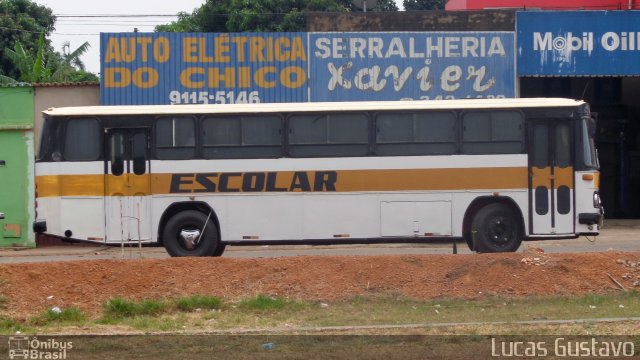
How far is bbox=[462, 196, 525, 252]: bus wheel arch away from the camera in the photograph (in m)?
19.0

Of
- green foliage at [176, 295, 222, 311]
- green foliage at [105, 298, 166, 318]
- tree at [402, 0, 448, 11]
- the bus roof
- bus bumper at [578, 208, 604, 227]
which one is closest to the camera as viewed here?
green foliage at [105, 298, 166, 318]

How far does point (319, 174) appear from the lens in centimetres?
1902

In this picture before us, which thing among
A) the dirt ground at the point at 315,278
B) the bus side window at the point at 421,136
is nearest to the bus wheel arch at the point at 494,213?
the bus side window at the point at 421,136

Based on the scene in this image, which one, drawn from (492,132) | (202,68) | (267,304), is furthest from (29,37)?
(267,304)

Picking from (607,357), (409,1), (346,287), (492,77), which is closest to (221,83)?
(492,77)

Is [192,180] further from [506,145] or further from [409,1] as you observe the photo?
[409,1]

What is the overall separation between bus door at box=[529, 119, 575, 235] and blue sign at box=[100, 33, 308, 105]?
1058cm

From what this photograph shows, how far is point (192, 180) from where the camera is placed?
62.4ft

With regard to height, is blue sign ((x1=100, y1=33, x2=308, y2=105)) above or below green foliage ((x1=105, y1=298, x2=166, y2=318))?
above

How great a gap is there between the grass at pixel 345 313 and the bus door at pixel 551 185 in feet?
11.6

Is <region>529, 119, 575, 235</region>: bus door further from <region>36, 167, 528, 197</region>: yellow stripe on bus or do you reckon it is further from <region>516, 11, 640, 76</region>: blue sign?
<region>516, 11, 640, 76</region>: blue sign

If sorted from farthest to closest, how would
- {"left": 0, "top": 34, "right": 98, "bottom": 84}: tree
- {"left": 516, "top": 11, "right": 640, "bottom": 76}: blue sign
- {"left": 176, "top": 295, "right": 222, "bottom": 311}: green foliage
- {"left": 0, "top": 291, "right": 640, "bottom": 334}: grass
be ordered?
{"left": 0, "top": 34, "right": 98, "bottom": 84}: tree < {"left": 516, "top": 11, "right": 640, "bottom": 76}: blue sign < {"left": 176, "top": 295, "right": 222, "bottom": 311}: green foliage < {"left": 0, "top": 291, "right": 640, "bottom": 334}: grass

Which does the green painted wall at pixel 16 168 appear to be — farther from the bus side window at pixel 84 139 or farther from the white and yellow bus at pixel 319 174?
the bus side window at pixel 84 139

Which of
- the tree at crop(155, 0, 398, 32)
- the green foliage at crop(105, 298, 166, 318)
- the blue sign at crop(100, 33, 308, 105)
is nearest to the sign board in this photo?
the blue sign at crop(100, 33, 308, 105)
